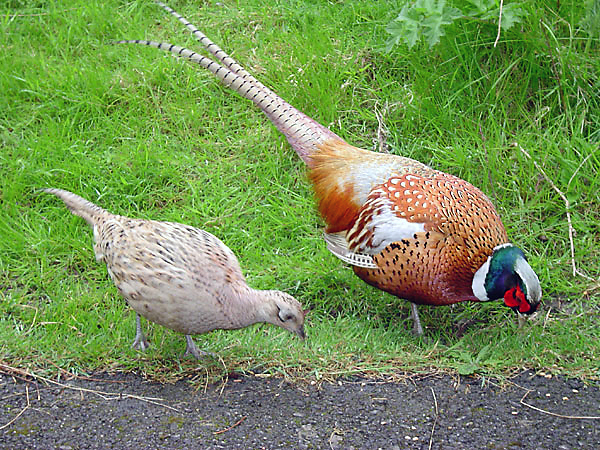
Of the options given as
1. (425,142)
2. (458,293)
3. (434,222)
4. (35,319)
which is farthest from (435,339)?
(35,319)

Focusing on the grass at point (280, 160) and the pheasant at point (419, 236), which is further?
the grass at point (280, 160)

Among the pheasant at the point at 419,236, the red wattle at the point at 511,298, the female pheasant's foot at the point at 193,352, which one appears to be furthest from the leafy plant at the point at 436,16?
the female pheasant's foot at the point at 193,352

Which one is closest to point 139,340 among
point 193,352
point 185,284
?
point 193,352

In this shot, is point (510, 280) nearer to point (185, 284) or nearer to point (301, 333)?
point (301, 333)

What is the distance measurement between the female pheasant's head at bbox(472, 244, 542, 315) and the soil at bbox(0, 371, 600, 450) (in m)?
0.34

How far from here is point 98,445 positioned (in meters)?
2.71

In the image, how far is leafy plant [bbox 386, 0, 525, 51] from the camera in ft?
13.1

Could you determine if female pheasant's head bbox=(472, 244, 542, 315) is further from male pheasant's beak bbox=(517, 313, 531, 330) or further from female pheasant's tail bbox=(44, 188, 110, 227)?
female pheasant's tail bbox=(44, 188, 110, 227)

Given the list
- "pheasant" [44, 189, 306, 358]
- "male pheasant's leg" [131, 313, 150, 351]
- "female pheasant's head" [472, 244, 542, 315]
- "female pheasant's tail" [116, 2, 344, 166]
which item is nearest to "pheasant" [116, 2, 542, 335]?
"female pheasant's head" [472, 244, 542, 315]

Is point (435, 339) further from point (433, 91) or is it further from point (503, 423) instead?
point (433, 91)

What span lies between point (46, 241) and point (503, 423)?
2.65m

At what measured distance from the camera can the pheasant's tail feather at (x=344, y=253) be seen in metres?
3.47

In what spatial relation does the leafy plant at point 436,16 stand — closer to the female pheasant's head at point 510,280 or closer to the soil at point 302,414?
the female pheasant's head at point 510,280

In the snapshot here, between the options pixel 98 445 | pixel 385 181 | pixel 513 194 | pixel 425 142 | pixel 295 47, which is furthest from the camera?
pixel 295 47
